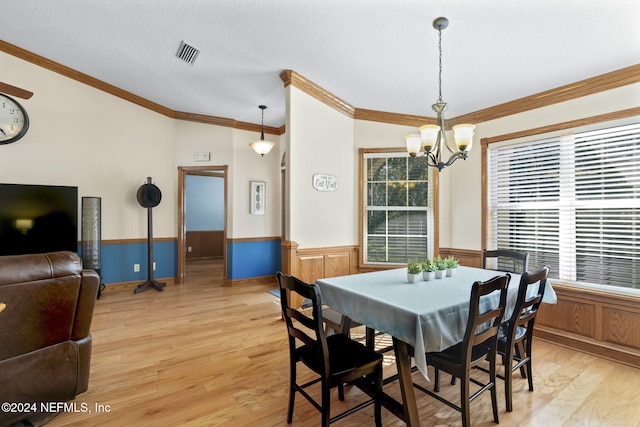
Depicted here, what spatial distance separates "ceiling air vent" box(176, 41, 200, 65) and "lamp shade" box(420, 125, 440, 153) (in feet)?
7.97

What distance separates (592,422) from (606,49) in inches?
112

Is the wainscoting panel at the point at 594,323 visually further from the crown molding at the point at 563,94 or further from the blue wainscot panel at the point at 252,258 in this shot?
the blue wainscot panel at the point at 252,258

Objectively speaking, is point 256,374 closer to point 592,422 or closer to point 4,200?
point 592,422

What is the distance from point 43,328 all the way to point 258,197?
409cm

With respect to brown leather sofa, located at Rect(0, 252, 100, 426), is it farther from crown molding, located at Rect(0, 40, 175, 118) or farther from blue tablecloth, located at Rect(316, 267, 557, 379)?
crown molding, located at Rect(0, 40, 175, 118)

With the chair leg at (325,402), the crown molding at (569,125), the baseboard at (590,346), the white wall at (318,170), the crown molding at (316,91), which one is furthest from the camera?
the white wall at (318,170)

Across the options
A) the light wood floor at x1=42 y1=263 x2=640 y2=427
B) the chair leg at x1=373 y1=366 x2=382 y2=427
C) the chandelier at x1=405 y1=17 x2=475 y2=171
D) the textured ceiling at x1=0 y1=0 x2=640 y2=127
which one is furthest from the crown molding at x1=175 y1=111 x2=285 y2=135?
the chair leg at x1=373 y1=366 x2=382 y2=427

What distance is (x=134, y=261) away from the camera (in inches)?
196

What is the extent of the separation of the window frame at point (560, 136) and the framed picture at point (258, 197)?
3586mm

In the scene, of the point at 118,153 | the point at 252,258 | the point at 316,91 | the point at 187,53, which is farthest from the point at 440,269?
the point at 118,153

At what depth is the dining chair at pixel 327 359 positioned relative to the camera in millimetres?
1601

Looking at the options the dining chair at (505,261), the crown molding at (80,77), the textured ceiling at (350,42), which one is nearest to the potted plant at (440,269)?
the dining chair at (505,261)

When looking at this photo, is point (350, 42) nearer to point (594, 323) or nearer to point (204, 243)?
point (594, 323)

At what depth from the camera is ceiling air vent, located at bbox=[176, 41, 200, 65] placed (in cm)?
315
